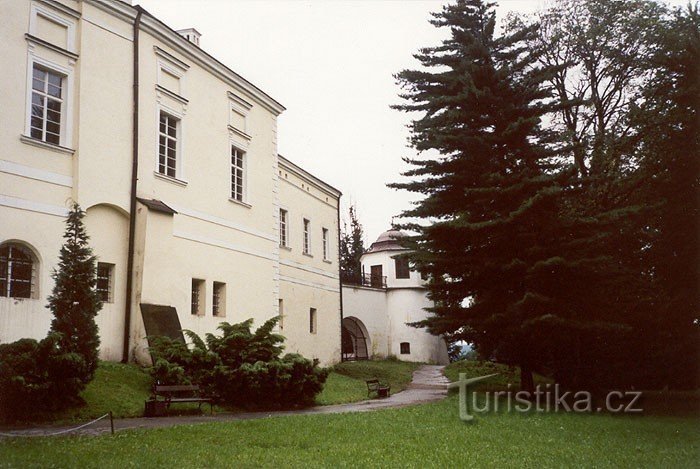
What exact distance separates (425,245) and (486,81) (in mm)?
4910

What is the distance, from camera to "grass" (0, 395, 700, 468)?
7.78 meters

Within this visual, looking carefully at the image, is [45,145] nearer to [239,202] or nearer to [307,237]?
[239,202]

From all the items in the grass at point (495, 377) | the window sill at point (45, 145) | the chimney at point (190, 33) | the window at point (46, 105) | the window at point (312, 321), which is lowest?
the grass at point (495, 377)

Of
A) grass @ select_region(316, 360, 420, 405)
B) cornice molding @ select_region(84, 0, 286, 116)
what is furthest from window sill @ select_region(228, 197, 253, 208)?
grass @ select_region(316, 360, 420, 405)

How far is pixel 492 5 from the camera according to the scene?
1858 centimetres

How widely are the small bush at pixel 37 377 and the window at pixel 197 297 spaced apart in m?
7.07

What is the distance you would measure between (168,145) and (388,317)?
77.8 ft

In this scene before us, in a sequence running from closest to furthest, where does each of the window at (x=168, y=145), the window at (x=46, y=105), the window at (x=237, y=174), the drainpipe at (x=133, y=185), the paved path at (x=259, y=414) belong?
the paved path at (x=259, y=414)
the window at (x=46, y=105)
the drainpipe at (x=133, y=185)
the window at (x=168, y=145)
the window at (x=237, y=174)

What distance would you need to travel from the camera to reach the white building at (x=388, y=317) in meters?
37.8

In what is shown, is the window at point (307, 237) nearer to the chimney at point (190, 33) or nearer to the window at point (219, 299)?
the window at point (219, 299)

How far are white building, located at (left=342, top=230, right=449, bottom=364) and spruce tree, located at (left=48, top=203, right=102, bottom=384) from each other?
984 inches

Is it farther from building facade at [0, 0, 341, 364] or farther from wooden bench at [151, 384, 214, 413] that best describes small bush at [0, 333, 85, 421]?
building facade at [0, 0, 341, 364]

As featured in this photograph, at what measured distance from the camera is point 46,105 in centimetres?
1470

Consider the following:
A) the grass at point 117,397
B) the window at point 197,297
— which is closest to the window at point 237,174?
the window at point 197,297
